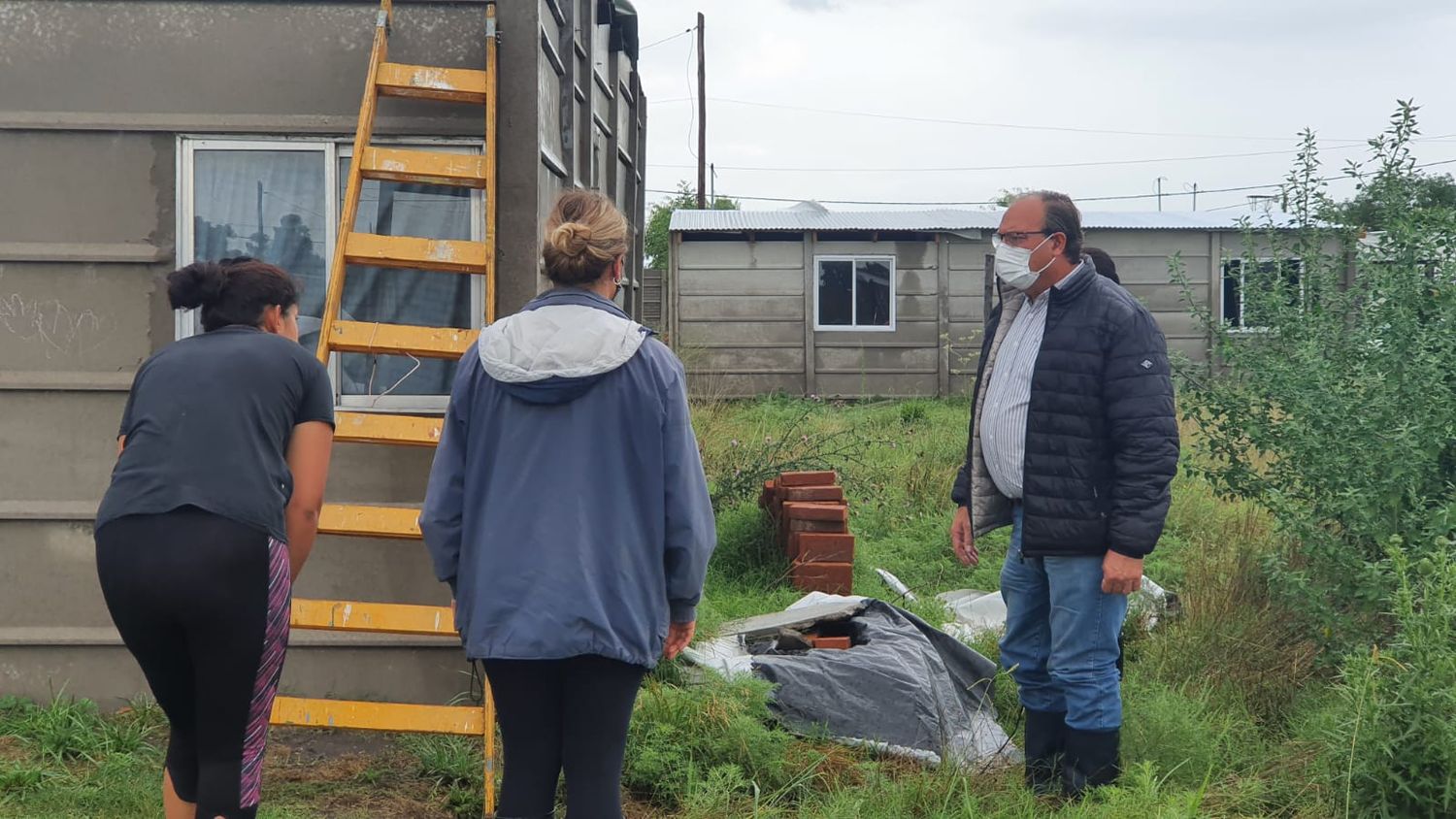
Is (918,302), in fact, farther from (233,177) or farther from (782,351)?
(233,177)

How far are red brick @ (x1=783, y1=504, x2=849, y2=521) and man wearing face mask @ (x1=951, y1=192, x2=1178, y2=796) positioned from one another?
9.14 feet

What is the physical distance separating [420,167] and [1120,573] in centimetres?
288

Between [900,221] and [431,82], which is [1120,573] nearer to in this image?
[431,82]

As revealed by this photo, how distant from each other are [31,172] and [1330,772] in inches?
209

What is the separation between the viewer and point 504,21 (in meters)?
5.17

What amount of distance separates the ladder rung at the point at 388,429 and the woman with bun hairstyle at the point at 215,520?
120 cm

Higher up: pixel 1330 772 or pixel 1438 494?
pixel 1438 494

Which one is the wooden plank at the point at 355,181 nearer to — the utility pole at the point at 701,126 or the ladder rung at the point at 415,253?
the ladder rung at the point at 415,253

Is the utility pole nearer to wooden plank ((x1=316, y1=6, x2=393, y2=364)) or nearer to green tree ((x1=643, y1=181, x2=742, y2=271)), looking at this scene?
green tree ((x1=643, y1=181, x2=742, y2=271))

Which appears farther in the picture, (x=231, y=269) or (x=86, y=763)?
(x=86, y=763)

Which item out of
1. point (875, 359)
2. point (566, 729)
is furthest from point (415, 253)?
point (875, 359)

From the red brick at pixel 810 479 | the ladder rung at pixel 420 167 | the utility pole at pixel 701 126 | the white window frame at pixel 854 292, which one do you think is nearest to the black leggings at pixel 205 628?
the ladder rung at pixel 420 167

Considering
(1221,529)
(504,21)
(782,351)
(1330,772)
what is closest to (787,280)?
(782,351)

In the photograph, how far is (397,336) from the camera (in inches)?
186
